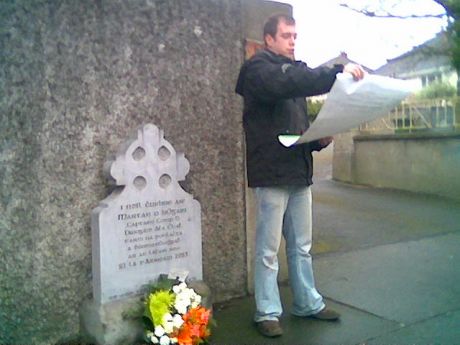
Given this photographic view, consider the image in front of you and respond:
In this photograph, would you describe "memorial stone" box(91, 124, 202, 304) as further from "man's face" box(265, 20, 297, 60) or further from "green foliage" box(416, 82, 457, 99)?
"green foliage" box(416, 82, 457, 99)

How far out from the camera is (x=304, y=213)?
3.27 m

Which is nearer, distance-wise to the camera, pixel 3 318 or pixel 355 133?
pixel 3 318

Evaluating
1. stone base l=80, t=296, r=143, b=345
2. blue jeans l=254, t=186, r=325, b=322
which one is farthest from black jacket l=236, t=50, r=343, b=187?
stone base l=80, t=296, r=143, b=345

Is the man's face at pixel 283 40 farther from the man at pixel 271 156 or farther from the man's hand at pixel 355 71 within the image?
the man's hand at pixel 355 71

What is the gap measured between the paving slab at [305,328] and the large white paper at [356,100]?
4.10ft

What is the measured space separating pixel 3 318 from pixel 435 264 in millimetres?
3706

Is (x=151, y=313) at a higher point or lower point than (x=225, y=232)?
lower

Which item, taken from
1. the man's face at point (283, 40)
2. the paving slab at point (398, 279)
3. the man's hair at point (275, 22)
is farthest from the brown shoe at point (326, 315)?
the man's hair at point (275, 22)

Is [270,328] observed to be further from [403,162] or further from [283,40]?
[403,162]

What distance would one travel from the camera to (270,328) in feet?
10.0

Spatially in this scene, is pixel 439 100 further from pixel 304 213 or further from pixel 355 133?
pixel 304 213

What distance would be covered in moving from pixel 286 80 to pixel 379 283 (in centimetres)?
216

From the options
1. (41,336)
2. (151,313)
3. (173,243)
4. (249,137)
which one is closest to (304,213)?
(249,137)

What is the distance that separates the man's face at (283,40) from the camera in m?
3.04
